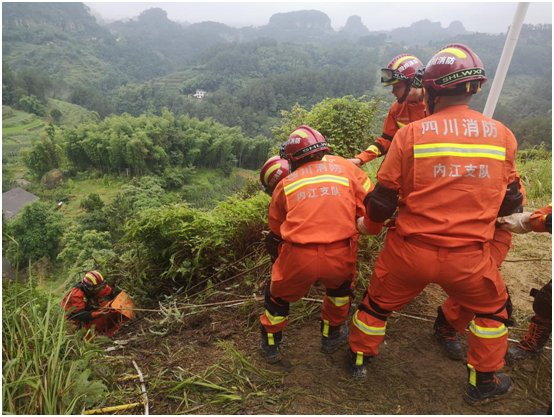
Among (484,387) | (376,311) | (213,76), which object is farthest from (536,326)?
(213,76)

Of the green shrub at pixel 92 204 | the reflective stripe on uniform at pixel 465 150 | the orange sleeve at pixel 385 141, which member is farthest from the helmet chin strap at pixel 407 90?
the green shrub at pixel 92 204

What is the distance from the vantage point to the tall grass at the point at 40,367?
2287 millimetres

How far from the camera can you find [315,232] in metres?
2.92

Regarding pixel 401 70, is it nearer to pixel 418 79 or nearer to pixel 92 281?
pixel 418 79

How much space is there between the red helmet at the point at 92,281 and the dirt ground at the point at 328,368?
5.66 feet

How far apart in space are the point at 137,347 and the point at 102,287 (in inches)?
89.9

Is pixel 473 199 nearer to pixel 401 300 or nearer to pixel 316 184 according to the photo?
pixel 401 300

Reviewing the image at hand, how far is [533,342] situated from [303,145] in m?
2.56

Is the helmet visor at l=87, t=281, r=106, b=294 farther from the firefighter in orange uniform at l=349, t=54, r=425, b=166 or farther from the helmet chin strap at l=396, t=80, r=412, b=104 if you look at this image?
the helmet chin strap at l=396, t=80, r=412, b=104

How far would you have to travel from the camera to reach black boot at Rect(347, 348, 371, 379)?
2973mm

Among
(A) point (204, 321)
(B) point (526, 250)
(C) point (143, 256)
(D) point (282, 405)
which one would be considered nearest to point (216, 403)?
(D) point (282, 405)

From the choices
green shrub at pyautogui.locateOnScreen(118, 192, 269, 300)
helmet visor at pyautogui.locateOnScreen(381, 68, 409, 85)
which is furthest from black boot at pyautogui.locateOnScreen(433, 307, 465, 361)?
helmet visor at pyautogui.locateOnScreen(381, 68, 409, 85)

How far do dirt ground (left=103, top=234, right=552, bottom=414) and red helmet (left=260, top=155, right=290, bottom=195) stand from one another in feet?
4.48

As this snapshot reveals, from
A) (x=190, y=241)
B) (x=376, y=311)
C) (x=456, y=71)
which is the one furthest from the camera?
(x=190, y=241)
